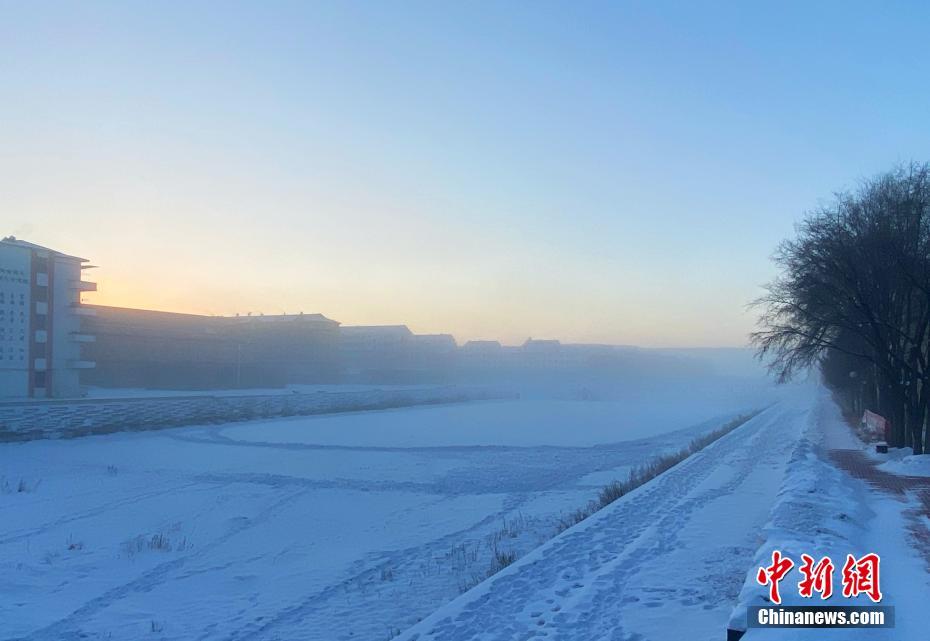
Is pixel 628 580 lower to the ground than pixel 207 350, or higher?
lower

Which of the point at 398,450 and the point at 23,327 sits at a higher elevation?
the point at 23,327

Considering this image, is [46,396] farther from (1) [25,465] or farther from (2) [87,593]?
(2) [87,593]

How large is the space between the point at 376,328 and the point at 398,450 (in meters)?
102

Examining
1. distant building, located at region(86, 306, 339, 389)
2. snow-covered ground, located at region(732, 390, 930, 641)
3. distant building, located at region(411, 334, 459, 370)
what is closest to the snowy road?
snow-covered ground, located at region(732, 390, 930, 641)

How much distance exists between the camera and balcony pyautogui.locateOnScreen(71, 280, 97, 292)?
186 feet

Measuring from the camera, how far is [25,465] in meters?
24.8

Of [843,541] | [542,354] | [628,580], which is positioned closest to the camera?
[628,580]

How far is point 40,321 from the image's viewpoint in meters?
53.6

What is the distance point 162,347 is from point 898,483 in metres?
69.0

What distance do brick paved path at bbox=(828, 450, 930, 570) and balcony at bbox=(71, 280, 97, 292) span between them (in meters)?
52.3

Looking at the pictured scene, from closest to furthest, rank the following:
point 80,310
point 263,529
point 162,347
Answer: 1. point 263,529
2. point 80,310
3. point 162,347

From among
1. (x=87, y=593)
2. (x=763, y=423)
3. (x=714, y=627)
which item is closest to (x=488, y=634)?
(x=714, y=627)

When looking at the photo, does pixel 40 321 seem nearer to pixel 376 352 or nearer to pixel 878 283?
pixel 878 283

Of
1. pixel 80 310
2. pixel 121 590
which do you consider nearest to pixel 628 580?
pixel 121 590
